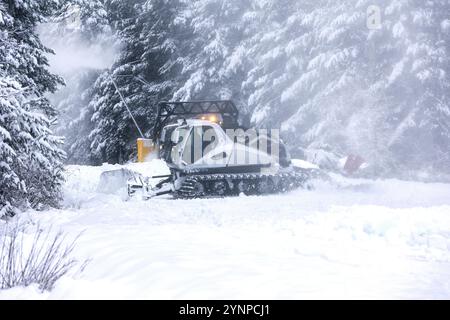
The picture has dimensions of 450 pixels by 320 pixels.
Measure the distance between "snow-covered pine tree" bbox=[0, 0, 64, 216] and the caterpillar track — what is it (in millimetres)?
3487

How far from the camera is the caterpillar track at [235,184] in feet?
41.2

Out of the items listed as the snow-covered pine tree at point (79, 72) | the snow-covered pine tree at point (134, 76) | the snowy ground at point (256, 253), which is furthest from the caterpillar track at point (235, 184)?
the snow-covered pine tree at point (79, 72)

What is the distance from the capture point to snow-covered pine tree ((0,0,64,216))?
799cm

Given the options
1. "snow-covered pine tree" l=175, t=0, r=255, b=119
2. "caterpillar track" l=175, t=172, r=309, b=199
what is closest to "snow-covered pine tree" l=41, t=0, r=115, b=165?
"snow-covered pine tree" l=175, t=0, r=255, b=119

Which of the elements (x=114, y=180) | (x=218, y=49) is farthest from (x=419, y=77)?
(x=114, y=180)

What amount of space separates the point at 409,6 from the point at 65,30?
20.4 metres

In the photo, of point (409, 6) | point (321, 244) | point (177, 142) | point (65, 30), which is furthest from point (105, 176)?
point (65, 30)

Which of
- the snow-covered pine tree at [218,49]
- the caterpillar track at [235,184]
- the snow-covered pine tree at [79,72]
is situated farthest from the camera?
the snow-covered pine tree at [79,72]

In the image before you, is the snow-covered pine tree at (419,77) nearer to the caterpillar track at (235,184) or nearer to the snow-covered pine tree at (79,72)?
the caterpillar track at (235,184)

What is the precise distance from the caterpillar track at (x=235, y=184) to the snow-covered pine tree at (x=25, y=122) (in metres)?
3.49

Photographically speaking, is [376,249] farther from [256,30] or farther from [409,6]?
[256,30]

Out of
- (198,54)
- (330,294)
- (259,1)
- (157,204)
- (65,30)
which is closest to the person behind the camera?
(330,294)

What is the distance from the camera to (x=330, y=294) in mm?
4035

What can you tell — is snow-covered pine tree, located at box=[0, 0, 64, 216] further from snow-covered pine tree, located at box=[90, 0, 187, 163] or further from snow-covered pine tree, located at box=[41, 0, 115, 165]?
snow-covered pine tree, located at box=[41, 0, 115, 165]
